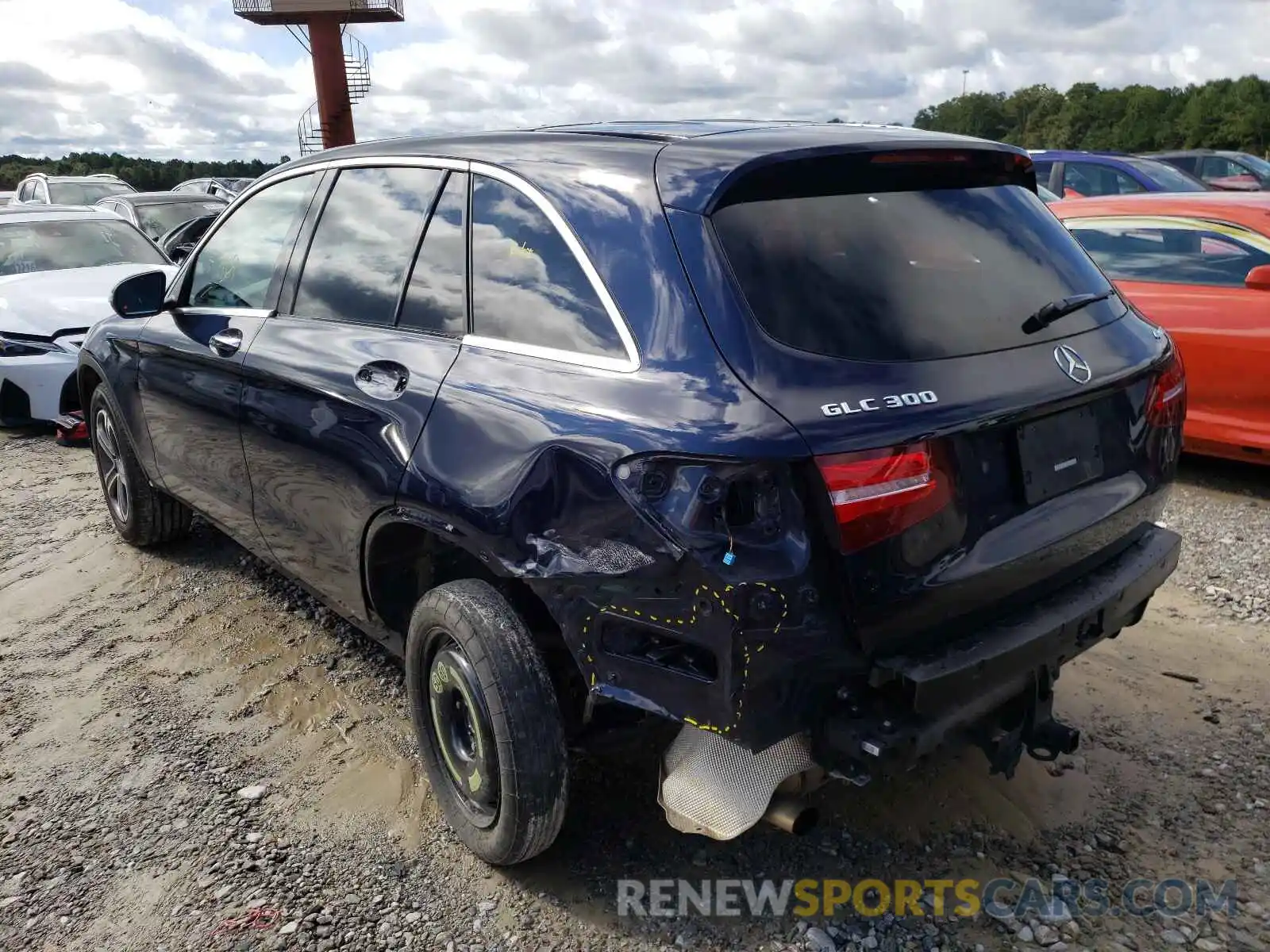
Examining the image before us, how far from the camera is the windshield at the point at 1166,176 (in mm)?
10031

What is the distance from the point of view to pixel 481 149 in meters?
2.87

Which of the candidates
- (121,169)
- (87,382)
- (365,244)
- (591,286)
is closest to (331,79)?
(121,169)

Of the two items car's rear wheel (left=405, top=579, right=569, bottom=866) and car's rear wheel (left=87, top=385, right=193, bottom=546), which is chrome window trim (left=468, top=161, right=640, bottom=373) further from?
car's rear wheel (left=87, top=385, right=193, bottom=546)

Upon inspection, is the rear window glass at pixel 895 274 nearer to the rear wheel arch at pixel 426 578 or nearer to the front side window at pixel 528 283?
the front side window at pixel 528 283

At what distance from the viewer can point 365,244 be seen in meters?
3.19

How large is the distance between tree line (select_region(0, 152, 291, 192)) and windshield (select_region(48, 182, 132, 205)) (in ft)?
67.8

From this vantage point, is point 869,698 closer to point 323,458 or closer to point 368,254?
point 323,458

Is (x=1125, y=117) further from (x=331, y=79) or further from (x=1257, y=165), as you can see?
(x=1257, y=165)

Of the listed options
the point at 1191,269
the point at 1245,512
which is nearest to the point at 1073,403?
the point at 1245,512

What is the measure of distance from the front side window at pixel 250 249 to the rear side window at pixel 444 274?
2.80 ft

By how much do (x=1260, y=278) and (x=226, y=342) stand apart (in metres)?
4.91

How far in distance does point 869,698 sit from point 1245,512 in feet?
13.3

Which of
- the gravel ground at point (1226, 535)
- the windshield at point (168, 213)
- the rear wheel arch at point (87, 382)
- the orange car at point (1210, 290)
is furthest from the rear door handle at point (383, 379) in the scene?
the windshield at point (168, 213)

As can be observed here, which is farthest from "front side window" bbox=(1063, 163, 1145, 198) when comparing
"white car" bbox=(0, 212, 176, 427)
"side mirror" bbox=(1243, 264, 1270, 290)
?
"white car" bbox=(0, 212, 176, 427)
